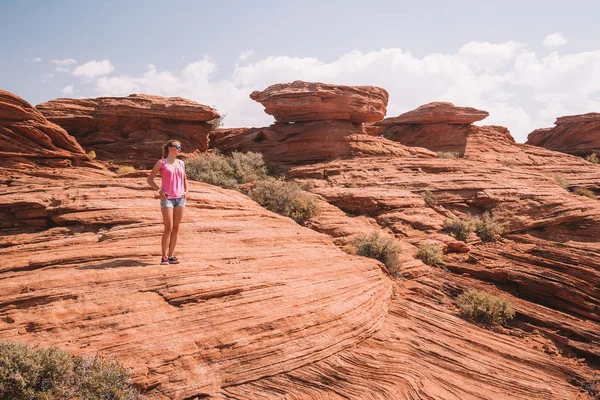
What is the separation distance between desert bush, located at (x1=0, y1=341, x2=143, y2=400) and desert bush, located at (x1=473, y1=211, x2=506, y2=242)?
13216mm

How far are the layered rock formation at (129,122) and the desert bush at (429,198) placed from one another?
34.4 ft

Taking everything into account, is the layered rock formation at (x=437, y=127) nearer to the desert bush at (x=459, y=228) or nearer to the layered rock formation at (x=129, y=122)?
the desert bush at (x=459, y=228)

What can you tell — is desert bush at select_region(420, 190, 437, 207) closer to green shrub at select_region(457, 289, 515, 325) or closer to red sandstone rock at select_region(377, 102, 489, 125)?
green shrub at select_region(457, 289, 515, 325)

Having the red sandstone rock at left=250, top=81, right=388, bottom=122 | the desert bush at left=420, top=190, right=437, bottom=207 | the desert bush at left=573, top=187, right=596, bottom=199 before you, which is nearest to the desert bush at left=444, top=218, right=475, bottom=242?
the desert bush at left=420, top=190, right=437, bottom=207

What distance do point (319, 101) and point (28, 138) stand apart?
483 inches

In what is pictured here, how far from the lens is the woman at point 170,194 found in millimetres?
7338

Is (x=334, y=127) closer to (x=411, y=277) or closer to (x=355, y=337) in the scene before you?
(x=411, y=277)

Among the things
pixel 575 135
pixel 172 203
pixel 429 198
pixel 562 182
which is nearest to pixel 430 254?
pixel 429 198

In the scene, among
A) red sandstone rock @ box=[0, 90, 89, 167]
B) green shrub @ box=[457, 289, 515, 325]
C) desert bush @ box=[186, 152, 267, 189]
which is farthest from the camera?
desert bush @ box=[186, 152, 267, 189]

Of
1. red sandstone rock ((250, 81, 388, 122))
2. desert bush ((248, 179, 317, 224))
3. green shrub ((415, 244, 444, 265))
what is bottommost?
green shrub ((415, 244, 444, 265))

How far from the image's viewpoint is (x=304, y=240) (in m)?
10.6

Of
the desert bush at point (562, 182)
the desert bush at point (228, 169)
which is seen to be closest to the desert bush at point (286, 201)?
the desert bush at point (228, 169)

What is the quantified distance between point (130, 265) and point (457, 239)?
11.2 meters

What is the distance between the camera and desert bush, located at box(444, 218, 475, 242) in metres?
14.5
